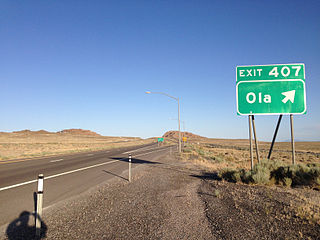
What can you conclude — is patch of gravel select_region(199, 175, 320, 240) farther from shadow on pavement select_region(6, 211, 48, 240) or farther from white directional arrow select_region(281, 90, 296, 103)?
white directional arrow select_region(281, 90, 296, 103)

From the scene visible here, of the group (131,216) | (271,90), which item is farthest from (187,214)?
(271,90)

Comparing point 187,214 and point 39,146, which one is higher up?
point 187,214

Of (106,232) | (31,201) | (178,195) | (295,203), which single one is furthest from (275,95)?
(31,201)

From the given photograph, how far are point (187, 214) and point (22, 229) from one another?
12.1 feet

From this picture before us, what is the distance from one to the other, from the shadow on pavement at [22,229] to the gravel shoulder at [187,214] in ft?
0.80

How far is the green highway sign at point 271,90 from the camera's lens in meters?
8.95

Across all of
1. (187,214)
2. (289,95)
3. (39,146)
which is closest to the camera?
(187,214)

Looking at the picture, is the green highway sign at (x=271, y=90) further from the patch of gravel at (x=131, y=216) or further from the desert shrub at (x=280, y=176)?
the patch of gravel at (x=131, y=216)

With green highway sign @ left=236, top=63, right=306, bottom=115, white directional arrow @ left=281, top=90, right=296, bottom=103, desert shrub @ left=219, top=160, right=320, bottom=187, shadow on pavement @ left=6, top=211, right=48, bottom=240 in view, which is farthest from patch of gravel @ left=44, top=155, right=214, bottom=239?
white directional arrow @ left=281, top=90, right=296, bottom=103

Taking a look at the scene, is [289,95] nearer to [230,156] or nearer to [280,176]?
[280,176]

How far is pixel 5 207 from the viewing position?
204 inches

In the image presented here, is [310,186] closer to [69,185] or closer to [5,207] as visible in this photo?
[69,185]

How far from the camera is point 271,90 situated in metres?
9.16

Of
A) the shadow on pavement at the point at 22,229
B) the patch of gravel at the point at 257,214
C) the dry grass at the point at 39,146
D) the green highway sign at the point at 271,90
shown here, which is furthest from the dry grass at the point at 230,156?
the dry grass at the point at 39,146
